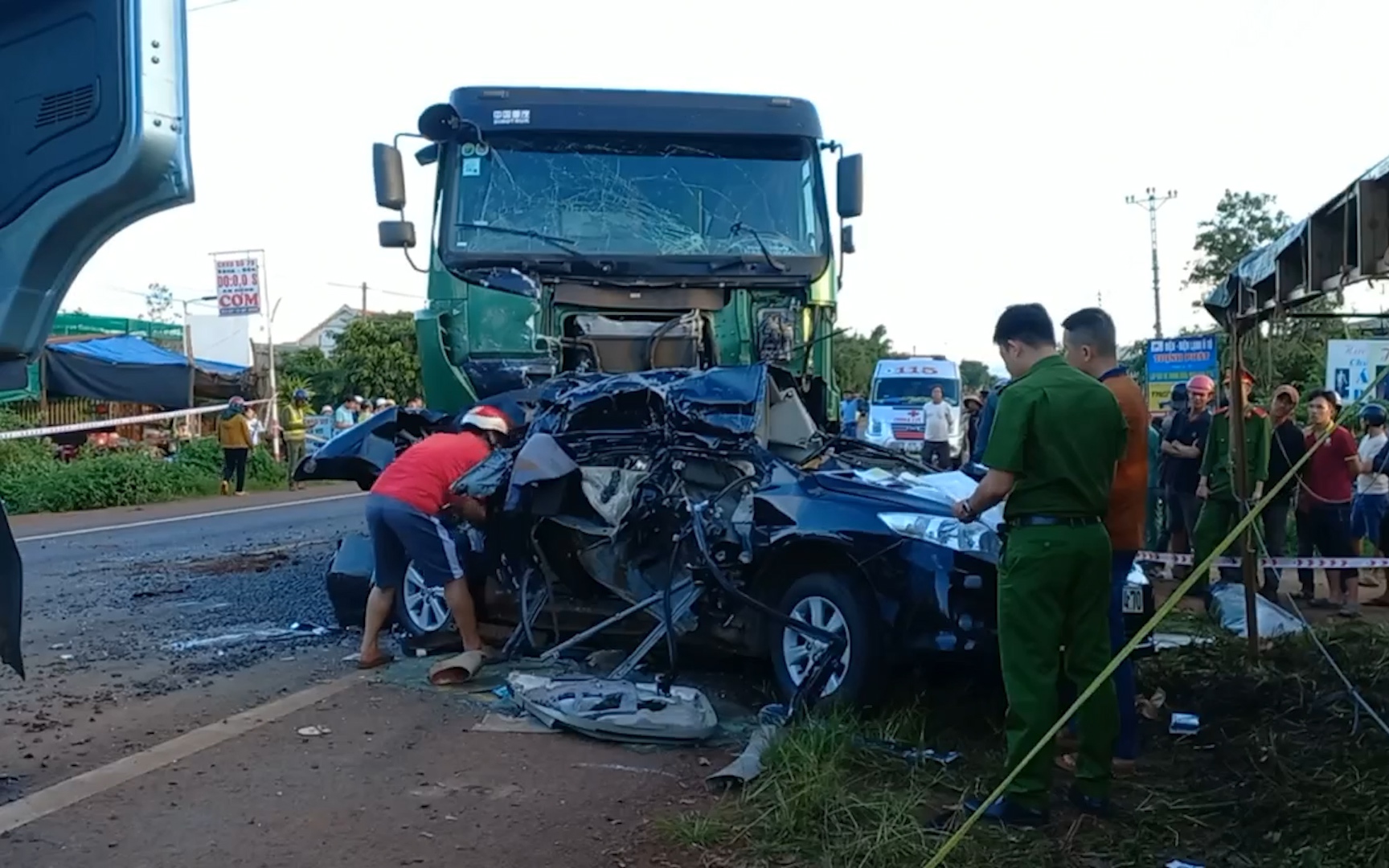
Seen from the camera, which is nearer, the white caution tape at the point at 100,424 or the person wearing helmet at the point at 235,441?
the person wearing helmet at the point at 235,441

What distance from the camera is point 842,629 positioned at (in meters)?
5.59

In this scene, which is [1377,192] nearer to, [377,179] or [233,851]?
[233,851]

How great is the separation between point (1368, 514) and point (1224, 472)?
1.72m

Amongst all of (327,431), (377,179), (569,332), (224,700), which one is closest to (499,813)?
(224,700)

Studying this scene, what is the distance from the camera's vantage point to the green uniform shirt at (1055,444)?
4.42m

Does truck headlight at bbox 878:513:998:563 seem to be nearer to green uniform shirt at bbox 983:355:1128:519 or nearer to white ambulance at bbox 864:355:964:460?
green uniform shirt at bbox 983:355:1128:519

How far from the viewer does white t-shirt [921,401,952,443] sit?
62.3 ft

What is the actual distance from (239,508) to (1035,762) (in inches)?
592

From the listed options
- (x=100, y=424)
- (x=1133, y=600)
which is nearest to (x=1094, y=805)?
(x=1133, y=600)

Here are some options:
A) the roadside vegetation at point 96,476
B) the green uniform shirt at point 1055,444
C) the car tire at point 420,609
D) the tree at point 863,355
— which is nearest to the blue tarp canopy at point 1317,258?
the green uniform shirt at point 1055,444

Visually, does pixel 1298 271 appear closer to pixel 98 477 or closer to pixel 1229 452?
pixel 1229 452

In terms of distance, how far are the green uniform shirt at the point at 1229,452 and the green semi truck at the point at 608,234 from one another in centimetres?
303

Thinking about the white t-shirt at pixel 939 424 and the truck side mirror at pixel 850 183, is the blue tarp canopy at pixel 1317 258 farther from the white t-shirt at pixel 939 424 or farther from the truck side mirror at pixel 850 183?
the white t-shirt at pixel 939 424

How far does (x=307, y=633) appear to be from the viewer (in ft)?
26.4
